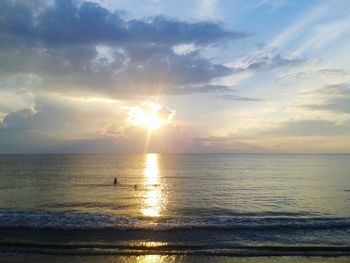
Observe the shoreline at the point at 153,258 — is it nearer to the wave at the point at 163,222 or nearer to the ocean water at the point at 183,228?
the ocean water at the point at 183,228

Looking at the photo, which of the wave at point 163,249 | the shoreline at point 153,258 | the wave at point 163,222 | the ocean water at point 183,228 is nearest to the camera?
the shoreline at point 153,258

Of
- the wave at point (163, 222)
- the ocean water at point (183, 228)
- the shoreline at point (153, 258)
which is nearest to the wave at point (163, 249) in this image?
the ocean water at point (183, 228)

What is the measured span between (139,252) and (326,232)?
601 inches

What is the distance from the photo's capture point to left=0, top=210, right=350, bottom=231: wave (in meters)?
27.3

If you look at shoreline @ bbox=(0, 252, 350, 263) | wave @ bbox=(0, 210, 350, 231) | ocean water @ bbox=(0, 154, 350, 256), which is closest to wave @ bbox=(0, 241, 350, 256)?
ocean water @ bbox=(0, 154, 350, 256)

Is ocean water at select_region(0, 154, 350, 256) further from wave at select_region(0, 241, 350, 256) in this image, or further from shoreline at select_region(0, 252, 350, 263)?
shoreline at select_region(0, 252, 350, 263)

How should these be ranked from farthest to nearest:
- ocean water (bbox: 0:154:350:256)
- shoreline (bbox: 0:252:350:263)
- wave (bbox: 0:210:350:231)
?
wave (bbox: 0:210:350:231) → ocean water (bbox: 0:154:350:256) → shoreline (bbox: 0:252:350:263)

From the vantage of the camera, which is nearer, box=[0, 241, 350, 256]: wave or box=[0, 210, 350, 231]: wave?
box=[0, 241, 350, 256]: wave

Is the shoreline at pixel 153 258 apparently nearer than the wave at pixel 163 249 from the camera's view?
Yes

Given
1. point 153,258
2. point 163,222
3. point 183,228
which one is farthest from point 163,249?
point 163,222

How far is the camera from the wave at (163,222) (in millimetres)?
27344

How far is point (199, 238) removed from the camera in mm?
24000

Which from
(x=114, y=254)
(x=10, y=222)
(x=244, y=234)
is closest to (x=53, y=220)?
(x=10, y=222)

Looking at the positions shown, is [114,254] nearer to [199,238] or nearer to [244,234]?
[199,238]
